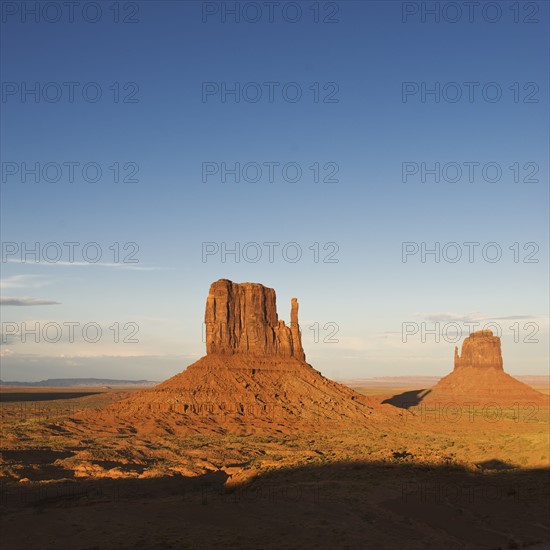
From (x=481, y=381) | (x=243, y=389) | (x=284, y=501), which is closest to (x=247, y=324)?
(x=243, y=389)

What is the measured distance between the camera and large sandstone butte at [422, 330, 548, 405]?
131750mm

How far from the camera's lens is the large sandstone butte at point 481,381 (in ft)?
432

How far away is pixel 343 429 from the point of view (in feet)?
218

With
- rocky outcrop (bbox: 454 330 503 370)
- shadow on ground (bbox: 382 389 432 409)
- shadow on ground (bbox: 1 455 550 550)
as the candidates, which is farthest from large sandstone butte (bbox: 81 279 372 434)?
rocky outcrop (bbox: 454 330 503 370)

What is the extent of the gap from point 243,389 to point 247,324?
12.8 metres

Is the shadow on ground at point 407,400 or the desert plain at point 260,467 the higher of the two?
the desert plain at point 260,467

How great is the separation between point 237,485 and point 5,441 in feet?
117

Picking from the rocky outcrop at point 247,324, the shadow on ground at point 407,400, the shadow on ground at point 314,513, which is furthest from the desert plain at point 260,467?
the shadow on ground at point 407,400

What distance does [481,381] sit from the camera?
140 meters

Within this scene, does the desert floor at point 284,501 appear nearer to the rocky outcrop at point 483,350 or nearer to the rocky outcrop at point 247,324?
the rocky outcrop at point 247,324

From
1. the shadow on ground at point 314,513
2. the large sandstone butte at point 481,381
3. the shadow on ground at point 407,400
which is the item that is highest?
the shadow on ground at point 314,513

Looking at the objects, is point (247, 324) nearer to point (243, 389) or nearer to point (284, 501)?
point (243, 389)

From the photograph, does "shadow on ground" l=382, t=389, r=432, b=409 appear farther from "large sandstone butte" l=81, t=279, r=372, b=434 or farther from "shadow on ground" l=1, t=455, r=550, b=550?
"shadow on ground" l=1, t=455, r=550, b=550

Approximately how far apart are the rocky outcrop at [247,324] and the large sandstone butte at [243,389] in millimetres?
140
